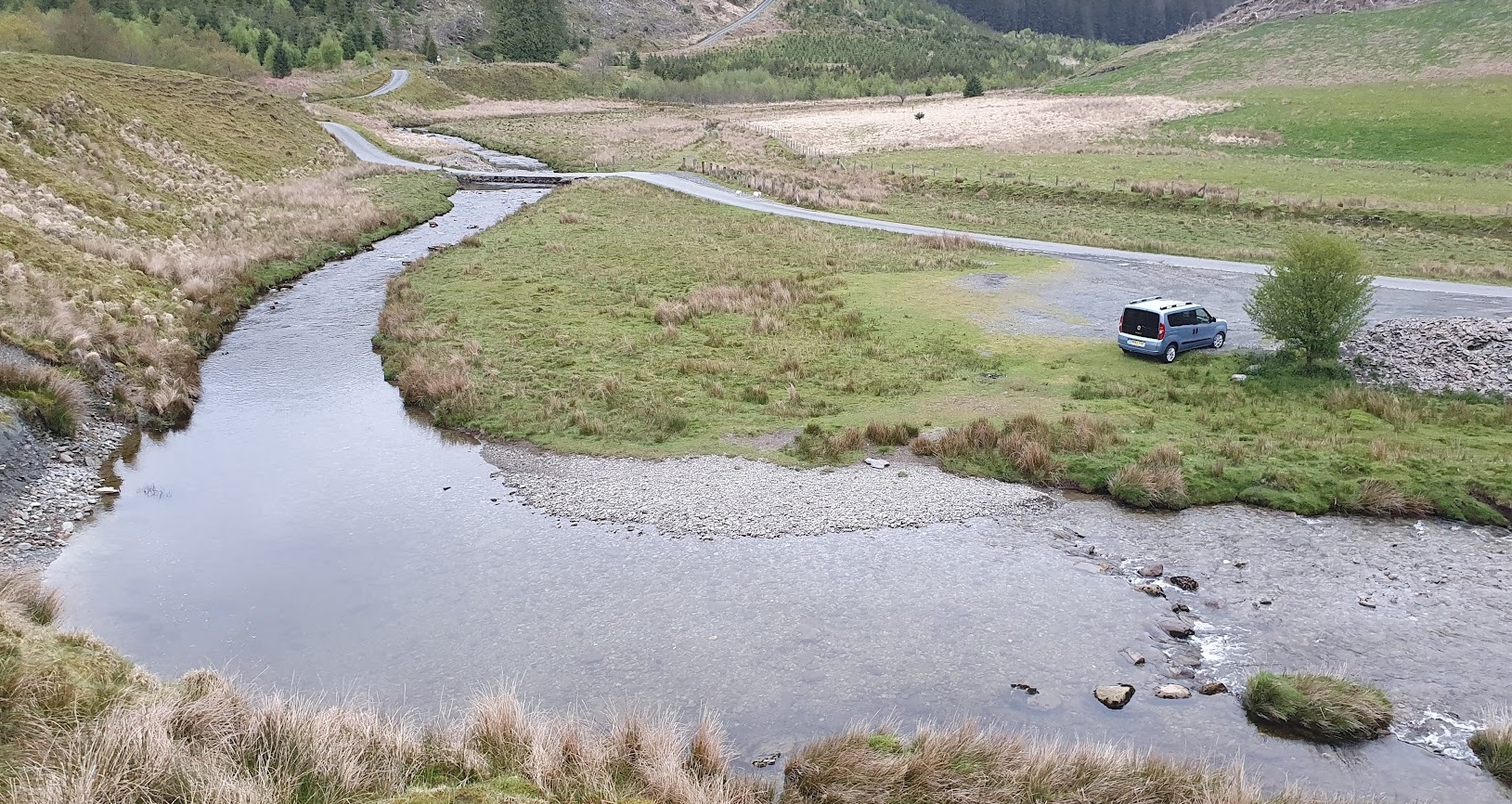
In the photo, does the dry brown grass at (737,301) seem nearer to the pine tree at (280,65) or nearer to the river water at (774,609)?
the river water at (774,609)

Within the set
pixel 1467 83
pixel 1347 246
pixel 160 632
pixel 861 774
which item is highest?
pixel 1467 83

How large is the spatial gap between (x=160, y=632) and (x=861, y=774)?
12566 mm

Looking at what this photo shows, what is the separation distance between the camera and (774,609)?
18.0 metres

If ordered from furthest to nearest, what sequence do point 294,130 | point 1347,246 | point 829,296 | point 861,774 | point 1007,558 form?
point 294,130 → point 829,296 → point 1347,246 → point 1007,558 → point 861,774

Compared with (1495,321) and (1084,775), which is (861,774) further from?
(1495,321)

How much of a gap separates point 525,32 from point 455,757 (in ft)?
658

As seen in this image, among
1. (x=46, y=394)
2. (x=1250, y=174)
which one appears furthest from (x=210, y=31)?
(x=46, y=394)

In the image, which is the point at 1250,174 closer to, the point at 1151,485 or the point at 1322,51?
the point at 1151,485

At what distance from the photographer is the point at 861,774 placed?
41.7 ft

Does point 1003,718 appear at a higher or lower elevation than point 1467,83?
lower

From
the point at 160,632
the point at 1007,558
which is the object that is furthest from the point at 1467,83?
the point at 160,632

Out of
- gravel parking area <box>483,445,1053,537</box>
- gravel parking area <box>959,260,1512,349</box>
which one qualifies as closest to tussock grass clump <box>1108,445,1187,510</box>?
gravel parking area <box>483,445,1053,537</box>

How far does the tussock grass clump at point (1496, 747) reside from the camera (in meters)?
13.4

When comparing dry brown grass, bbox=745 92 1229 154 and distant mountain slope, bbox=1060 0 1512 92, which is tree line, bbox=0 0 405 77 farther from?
distant mountain slope, bbox=1060 0 1512 92
